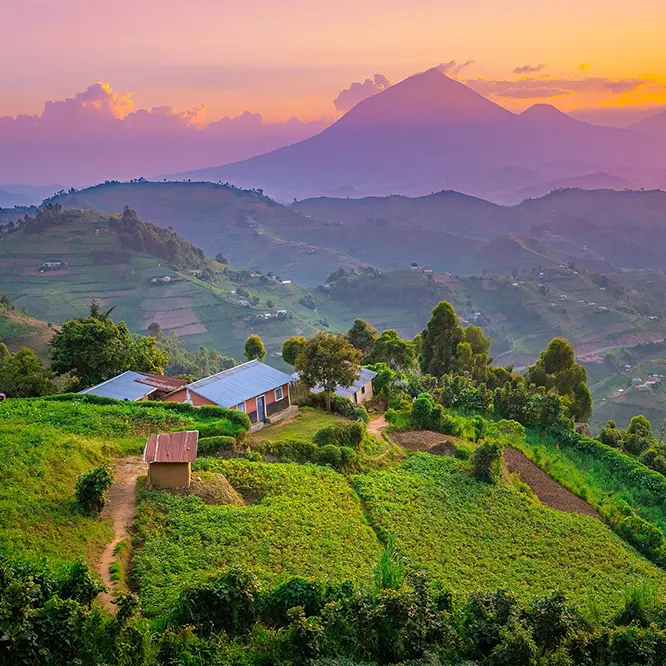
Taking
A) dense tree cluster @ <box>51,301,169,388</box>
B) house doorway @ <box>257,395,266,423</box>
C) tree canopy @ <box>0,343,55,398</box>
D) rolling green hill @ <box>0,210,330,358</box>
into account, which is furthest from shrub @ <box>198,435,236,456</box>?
rolling green hill @ <box>0,210,330,358</box>

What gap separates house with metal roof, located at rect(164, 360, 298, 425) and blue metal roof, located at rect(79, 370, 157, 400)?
5.24ft

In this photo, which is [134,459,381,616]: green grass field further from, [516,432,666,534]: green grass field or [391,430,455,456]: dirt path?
[516,432,666,534]: green grass field

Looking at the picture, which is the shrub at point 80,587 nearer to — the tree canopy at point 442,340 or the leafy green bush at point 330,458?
the leafy green bush at point 330,458

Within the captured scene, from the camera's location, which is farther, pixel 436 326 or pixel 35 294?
pixel 35 294

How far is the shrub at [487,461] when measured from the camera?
25031 millimetres

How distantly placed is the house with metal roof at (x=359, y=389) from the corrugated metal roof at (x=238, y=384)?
7.64 ft

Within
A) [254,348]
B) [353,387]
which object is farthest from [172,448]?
[254,348]

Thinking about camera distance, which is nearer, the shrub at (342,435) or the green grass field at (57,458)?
the green grass field at (57,458)

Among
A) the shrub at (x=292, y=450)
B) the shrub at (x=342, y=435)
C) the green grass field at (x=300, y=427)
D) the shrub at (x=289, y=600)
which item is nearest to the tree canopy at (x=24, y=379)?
the green grass field at (x=300, y=427)

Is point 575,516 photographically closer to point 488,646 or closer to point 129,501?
point 488,646

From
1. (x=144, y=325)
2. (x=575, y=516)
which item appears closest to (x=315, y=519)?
(x=575, y=516)

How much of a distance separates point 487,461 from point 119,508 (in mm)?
14139

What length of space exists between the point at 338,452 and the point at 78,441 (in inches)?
358

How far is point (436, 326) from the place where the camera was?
170ft
